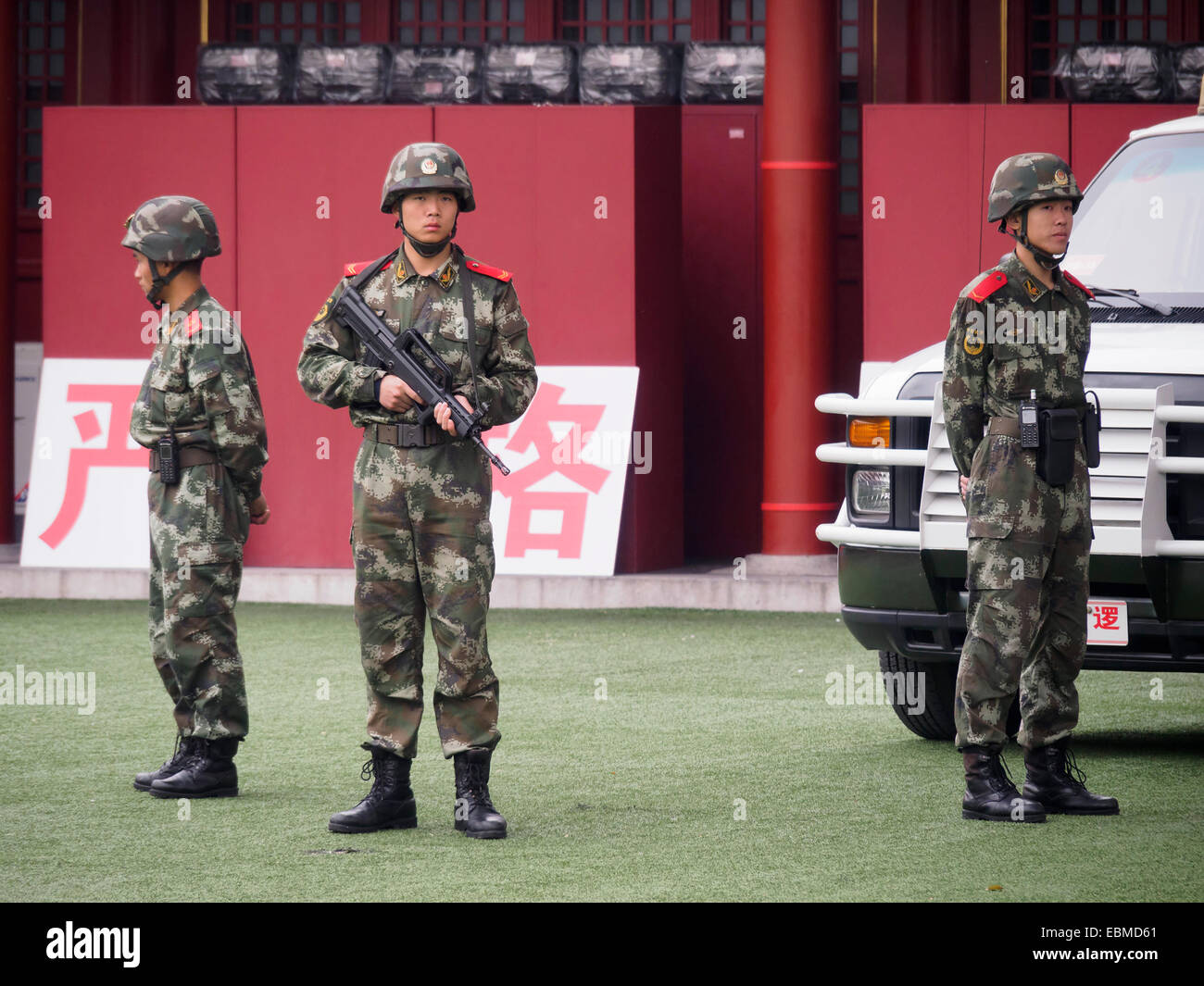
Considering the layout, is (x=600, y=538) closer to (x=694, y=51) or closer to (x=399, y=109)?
(x=399, y=109)

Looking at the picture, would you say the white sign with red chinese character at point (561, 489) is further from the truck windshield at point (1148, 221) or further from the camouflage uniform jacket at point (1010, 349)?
the camouflage uniform jacket at point (1010, 349)

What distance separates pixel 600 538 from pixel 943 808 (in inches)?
248

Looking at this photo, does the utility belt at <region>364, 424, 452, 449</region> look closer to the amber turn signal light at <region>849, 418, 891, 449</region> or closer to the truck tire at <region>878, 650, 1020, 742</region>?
the amber turn signal light at <region>849, 418, 891, 449</region>

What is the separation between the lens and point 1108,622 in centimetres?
683

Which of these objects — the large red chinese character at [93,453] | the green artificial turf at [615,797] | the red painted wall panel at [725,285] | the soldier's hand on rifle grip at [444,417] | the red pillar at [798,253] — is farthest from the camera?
the red painted wall panel at [725,285]

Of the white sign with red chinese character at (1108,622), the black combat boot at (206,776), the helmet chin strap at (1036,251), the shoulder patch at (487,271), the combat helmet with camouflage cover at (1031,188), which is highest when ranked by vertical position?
the combat helmet with camouflage cover at (1031,188)

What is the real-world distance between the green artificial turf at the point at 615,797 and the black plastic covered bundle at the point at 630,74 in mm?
5361

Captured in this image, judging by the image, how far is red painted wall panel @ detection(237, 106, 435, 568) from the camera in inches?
522

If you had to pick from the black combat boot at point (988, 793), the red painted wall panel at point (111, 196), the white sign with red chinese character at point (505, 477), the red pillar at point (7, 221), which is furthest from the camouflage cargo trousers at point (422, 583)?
the red pillar at point (7, 221)

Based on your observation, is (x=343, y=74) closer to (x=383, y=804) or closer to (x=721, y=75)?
(x=721, y=75)

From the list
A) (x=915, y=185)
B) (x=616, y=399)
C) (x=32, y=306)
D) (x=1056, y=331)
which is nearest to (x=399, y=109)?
(x=616, y=399)

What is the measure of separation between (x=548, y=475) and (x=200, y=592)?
606 cm

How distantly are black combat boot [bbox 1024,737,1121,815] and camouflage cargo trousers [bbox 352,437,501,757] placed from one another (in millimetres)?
1720

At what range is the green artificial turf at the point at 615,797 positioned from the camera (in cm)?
546
